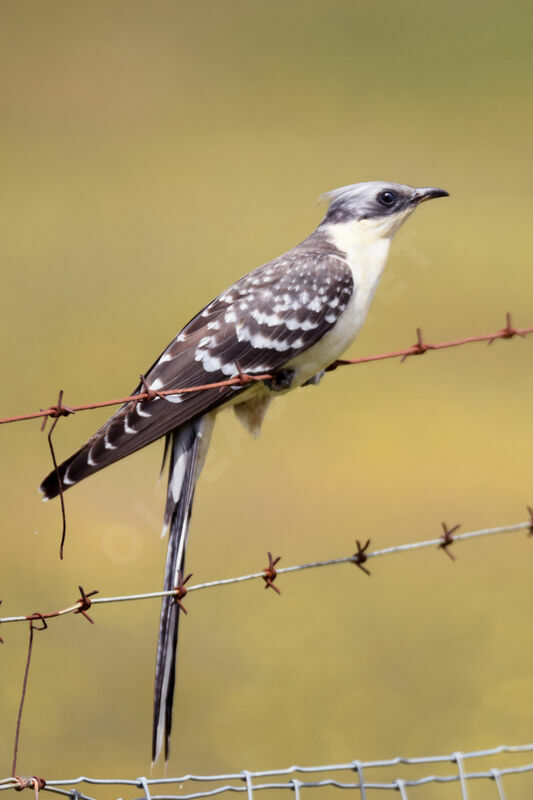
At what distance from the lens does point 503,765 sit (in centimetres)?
826

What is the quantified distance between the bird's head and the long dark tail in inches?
42.6

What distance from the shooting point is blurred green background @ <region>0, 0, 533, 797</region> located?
9.09 m

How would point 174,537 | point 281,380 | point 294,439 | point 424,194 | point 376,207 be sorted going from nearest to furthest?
point 174,537
point 281,380
point 376,207
point 424,194
point 294,439

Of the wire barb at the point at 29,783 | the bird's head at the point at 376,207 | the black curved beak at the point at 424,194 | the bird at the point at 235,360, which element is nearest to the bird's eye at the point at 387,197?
the bird's head at the point at 376,207

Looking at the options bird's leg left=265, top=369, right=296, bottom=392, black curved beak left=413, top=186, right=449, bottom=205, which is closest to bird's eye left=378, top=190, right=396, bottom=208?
black curved beak left=413, top=186, right=449, bottom=205

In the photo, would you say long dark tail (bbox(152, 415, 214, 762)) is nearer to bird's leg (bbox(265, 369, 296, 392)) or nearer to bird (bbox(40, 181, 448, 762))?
bird (bbox(40, 181, 448, 762))

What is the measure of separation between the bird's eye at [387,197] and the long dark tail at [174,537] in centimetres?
123

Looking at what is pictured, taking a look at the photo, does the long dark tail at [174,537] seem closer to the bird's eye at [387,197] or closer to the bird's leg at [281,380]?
the bird's leg at [281,380]

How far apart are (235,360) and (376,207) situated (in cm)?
100

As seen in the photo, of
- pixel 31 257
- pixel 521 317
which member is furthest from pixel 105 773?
pixel 31 257

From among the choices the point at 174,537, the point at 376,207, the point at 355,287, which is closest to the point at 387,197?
the point at 376,207

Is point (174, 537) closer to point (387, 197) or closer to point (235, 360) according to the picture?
point (235, 360)

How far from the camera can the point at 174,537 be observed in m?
4.71

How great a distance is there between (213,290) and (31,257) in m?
3.09
